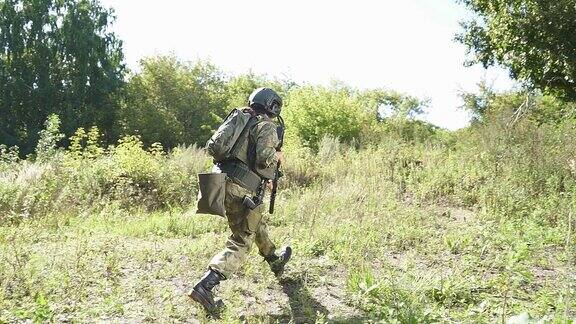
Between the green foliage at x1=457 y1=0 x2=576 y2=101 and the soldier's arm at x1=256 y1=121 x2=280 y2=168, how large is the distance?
8108 millimetres

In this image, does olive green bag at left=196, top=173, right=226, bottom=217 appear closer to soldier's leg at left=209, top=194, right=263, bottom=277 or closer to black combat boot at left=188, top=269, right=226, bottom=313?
soldier's leg at left=209, top=194, right=263, bottom=277

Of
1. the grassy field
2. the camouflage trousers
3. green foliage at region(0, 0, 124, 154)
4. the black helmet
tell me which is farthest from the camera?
green foliage at region(0, 0, 124, 154)

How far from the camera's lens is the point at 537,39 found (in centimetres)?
1042

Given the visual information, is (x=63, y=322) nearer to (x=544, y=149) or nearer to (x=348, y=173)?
(x=348, y=173)

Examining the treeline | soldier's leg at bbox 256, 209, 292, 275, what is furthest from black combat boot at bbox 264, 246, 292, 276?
the treeline

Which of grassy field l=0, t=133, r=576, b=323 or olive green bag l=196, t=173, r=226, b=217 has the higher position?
olive green bag l=196, t=173, r=226, b=217

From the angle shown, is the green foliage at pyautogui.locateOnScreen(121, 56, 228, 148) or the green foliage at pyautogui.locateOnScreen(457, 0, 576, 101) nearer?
the green foliage at pyautogui.locateOnScreen(457, 0, 576, 101)

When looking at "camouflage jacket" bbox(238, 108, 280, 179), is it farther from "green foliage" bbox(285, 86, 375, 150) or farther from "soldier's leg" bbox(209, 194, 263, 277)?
"green foliage" bbox(285, 86, 375, 150)

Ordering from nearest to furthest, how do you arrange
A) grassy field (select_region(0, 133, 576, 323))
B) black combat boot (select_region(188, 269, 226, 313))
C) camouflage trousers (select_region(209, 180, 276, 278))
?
black combat boot (select_region(188, 269, 226, 313)), grassy field (select_region(0, 133, 576, 323)), camouflage trousers (select_region(209, 180, 276, 278))

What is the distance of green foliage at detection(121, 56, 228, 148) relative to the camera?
33.4 metres

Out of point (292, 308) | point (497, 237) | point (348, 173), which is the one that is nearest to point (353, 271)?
point (292, 308)

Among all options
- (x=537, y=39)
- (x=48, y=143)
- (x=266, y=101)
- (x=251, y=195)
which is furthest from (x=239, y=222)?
(x=537, y=39)

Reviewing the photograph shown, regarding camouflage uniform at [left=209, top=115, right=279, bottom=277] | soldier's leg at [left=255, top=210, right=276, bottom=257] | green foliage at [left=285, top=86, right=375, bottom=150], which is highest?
green foliage at [left=285, top=86, right=375, bottom=150]

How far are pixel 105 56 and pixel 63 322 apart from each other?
34128 millimetres
